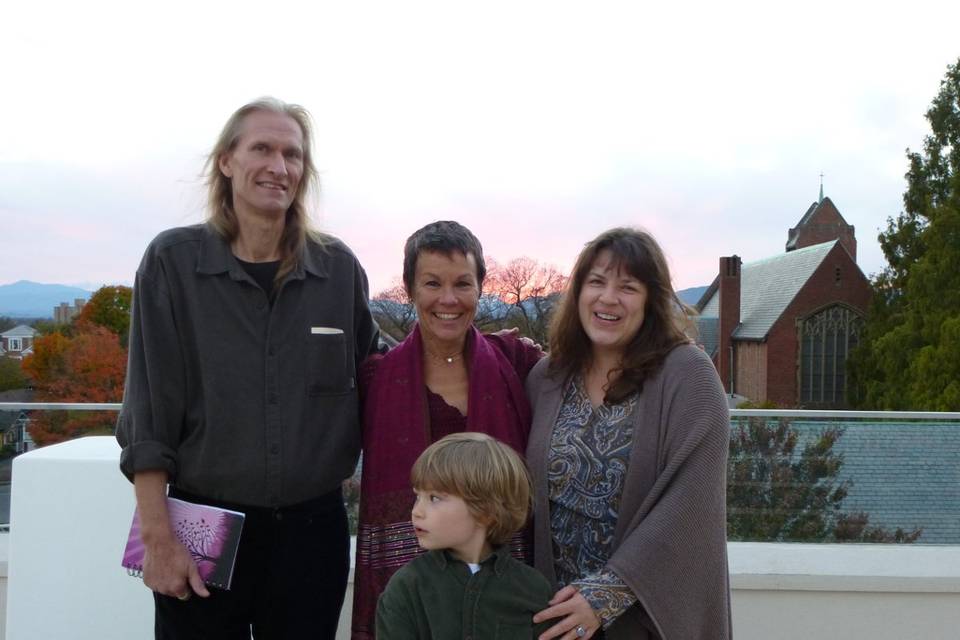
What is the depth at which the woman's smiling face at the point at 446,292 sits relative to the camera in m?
2.00

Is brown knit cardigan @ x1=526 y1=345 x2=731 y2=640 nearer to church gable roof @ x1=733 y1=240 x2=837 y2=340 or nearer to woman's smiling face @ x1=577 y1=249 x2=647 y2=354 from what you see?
woman's smiling face @ x1=577 y1=249 x2=647 y2=354

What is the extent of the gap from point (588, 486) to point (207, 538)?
3.06 feet

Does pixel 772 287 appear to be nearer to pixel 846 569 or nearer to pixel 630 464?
pixel 846 569

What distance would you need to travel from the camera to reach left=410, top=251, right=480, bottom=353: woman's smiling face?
2004 mm

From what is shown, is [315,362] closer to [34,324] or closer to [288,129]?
[288,129]

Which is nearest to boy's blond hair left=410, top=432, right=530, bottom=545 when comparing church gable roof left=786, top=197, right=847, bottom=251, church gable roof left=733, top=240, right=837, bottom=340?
church gable roof left=733, top=240, right=837, bottom=340

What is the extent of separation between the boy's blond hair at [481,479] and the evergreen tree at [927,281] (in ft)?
75.3

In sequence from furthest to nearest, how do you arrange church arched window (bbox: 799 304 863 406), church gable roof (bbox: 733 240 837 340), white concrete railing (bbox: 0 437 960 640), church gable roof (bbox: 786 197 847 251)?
church gable roof (bbox: 786 197 847 251) < church gable roof (bbox: 733 240 837 340) < church arched window (bbox: 799 304 863 406) < white concrete railing (bbox: 0 437 960 640)

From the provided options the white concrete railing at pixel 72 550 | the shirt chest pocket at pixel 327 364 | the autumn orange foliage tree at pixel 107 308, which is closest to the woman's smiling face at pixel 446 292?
the shirt chest pocket at pixel 327 364

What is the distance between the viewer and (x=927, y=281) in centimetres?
2388

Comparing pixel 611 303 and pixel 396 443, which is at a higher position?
A: pixel 611 303

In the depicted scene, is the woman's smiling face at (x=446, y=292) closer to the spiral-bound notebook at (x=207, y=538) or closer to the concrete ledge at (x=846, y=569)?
the spiral-bound notebook at (x=207, y=538)

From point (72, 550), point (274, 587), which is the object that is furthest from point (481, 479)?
point (72, 550)

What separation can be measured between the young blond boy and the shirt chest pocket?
0.44 meters
